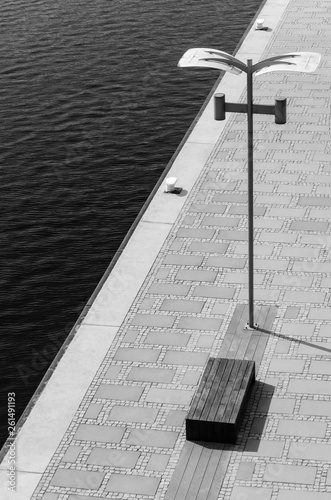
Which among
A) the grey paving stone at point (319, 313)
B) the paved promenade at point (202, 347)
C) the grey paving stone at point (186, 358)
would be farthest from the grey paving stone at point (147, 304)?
the grey paving stone at point (319, 313)

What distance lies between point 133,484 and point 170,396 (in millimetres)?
2615

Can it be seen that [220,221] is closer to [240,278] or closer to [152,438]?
[240,278]

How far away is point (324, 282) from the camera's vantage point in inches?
993

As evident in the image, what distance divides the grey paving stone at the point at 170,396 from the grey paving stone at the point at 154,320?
234 centimetres

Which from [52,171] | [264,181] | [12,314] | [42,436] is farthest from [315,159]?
[42,436]

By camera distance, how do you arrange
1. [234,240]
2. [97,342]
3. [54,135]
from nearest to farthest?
1. [97,342]
2. [234,240]
3. [54,135]

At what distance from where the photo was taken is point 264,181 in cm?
3020

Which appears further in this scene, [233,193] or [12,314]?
[233,193]

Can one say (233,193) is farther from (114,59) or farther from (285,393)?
(114,59)

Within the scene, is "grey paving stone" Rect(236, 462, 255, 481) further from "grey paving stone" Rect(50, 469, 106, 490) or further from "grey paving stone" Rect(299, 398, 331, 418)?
"grey paving stone" Rect(50, 469, 106, 490)

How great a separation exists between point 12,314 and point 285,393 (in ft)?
23.4

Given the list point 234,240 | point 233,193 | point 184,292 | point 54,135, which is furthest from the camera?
point 54,135

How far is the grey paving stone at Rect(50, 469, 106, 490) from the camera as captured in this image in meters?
19.5

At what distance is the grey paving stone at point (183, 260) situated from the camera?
26.3 m
